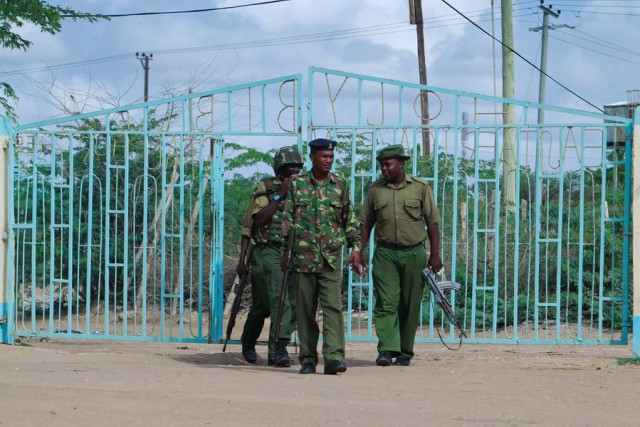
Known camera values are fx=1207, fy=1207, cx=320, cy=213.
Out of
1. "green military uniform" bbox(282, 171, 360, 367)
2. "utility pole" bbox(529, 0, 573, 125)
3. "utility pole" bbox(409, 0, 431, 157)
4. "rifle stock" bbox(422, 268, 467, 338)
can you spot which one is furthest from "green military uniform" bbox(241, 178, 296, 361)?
"utility pole" bbox(529, 0, 573, 125)

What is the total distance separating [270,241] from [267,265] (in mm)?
193

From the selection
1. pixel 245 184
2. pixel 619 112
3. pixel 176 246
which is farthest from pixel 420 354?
pixel 619 112

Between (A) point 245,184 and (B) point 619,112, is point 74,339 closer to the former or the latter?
(A) point 245,184

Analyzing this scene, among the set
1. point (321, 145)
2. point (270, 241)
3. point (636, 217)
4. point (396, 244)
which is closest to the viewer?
point (321, 145)

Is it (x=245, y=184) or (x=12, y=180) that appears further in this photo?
(x=245, y=184)

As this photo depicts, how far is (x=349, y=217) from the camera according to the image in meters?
8.78

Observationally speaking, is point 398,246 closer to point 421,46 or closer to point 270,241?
point 270,241

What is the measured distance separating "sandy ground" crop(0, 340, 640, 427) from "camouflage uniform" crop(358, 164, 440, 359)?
1.22ft

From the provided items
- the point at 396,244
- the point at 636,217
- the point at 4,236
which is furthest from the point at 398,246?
the point at 4,236

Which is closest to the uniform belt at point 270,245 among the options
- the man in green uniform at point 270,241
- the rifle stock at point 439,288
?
the man in green uniform at point 270,241

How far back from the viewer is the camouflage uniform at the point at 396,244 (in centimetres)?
934

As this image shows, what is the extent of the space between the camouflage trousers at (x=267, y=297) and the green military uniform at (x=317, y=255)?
1.97ft

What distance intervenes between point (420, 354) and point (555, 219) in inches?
250

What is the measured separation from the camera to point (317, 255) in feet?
28.2
